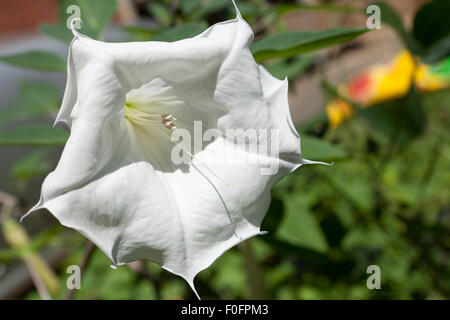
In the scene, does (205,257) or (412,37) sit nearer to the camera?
(205,257)

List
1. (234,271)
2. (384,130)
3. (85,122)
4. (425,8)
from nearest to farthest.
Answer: (85,122), (425,8), (384,130), (234,271)

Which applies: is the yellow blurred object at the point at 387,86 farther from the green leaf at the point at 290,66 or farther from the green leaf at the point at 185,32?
the green leaf at the point at 185,32

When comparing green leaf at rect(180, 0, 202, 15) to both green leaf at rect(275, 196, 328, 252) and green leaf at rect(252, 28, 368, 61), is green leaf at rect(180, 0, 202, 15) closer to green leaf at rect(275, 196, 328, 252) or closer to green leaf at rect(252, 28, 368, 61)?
green leaf at rect(252, 28, 368, 61)

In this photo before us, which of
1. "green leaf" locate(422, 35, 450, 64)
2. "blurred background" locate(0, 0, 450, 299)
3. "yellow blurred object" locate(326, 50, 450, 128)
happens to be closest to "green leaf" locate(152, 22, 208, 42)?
"blurred background" locate(0, 0, 450, 299)

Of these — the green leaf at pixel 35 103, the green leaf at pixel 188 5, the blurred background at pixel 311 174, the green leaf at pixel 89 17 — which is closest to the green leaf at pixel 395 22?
the blurred background at pixel 311 174
